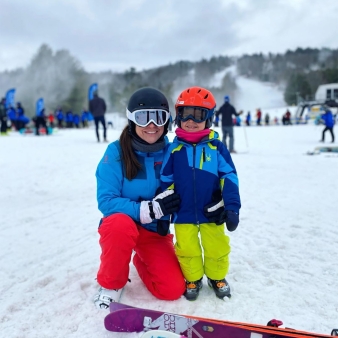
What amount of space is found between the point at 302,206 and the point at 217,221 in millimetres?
2522

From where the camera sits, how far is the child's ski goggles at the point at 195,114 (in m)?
2.38

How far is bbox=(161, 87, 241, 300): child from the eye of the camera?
2.26 metres

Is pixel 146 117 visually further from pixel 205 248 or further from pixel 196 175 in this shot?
pixel 205 248

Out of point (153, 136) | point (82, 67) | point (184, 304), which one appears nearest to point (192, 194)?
point (153, 136)

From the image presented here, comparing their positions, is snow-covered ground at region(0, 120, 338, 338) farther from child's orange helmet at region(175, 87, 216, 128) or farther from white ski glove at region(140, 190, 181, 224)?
child's orange helmet at region(175, 87, 216, 128)

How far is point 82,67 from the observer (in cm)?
5425

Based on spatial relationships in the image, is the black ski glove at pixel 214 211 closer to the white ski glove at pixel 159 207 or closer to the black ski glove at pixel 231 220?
the black ski glove at pixel 231 220

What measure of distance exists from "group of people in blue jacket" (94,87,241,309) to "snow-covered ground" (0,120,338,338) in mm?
159

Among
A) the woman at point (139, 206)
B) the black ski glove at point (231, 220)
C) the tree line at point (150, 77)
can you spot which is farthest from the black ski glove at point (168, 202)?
the tree line at point (150, 77)

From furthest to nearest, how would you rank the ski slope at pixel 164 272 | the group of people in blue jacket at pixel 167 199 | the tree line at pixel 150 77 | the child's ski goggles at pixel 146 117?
the tree line at pixel 150 77, the child's ski goggles at pixel 146 117, the group of people in blue jacket at pixel 167 199, the ski slope at pixel 164 272

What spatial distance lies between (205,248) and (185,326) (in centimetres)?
63

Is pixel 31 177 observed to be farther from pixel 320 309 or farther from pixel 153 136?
pixel 320 309

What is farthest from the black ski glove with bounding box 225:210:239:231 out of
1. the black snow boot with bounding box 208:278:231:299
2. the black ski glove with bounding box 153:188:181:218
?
the black snow boot with bounding box 208:278:231:299

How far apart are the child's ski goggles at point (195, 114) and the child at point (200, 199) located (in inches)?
3.7
